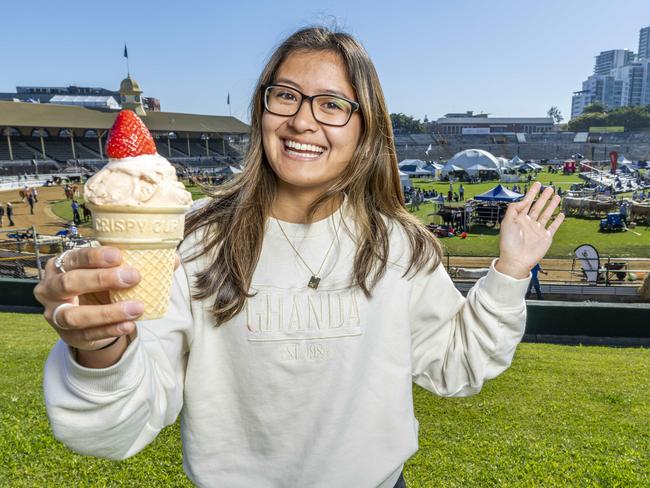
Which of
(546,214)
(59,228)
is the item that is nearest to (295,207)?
(546,214)

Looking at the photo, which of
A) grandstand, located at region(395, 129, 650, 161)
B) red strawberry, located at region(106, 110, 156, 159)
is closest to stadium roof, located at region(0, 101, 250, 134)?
grandstand, located at region(395, 129, 650, 161)

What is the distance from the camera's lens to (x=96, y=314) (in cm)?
95

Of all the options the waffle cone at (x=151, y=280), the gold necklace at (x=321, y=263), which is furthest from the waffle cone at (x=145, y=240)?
the gold necklace at (x=321, y=263)

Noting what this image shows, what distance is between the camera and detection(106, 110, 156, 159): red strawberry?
1106mm

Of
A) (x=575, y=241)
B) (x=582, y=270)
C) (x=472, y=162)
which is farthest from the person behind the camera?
(x=472, y=162)

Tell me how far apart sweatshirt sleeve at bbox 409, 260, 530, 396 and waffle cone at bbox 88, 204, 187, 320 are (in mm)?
793

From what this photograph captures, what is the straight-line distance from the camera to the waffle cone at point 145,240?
1111 mm

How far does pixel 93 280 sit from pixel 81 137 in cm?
5437

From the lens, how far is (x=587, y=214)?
22.5 meters

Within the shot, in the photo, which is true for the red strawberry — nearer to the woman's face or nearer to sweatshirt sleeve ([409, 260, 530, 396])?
the woman's face

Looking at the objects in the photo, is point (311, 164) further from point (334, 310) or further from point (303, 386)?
point (303, 386)

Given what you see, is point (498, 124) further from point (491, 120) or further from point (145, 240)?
point (145, 240)

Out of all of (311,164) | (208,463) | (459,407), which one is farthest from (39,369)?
(311,164)

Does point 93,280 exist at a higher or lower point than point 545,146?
lower
